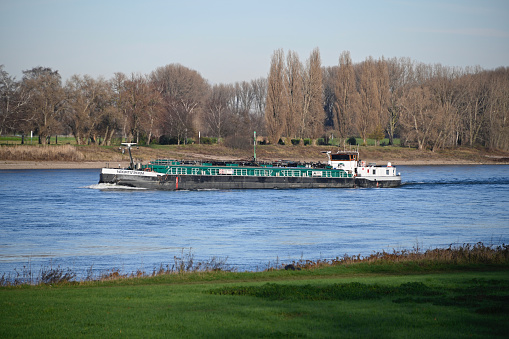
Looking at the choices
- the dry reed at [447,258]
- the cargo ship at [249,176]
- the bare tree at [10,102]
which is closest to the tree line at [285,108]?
the bare tree at [10,102]

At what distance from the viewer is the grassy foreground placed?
13008 mm

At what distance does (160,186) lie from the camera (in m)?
75.0

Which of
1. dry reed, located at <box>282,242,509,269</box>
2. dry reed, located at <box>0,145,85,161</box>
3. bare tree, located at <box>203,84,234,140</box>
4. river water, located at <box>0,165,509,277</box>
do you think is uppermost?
bare tree, located at <box>203,84,234,140</box>

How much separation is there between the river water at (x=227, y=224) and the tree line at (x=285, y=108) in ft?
144

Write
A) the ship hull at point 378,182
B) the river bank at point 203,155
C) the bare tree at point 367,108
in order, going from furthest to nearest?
1. the bare tree at point 367,108
2. the river bank at point 203,155
3. the ship hull at point 378,182

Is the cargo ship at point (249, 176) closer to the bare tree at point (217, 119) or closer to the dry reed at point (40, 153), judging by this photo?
the dry reed at point (40, 153)

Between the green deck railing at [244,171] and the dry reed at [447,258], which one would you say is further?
the green deck railing at [244,171]

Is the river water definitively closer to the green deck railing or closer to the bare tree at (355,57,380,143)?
the green deck railing

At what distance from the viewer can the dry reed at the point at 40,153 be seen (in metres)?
104

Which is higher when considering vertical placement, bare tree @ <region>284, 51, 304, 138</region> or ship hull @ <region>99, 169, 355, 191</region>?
bare tree @ <region>284, 51, 304, 138</region>

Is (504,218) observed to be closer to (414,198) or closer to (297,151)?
(414,198)

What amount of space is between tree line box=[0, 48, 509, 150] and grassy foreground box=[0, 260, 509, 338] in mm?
102371

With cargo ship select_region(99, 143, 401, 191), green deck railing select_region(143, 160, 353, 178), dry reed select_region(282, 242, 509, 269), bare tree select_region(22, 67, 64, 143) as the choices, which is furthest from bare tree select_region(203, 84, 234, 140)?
dry reed select_region(282, 242, 509, 269)

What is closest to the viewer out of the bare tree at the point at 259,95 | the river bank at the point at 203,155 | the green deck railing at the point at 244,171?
the green deck railing at the point at 244,171
